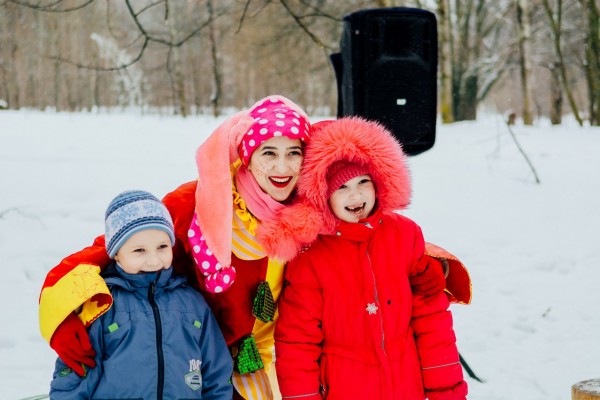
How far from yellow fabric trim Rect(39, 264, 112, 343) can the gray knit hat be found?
0.13 meters

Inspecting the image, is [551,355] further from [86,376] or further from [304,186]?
[86,376]

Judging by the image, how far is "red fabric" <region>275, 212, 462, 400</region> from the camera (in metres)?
2.35

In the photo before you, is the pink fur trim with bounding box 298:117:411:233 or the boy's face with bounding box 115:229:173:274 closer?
the boy's face with bounding box 115:229:173:274

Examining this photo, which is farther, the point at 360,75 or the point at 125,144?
the point at 125,144

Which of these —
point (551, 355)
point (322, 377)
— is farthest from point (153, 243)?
point (551, 355)

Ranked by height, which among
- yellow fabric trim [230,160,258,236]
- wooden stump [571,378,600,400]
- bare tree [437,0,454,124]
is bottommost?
wooden stump [571,378,600,400]

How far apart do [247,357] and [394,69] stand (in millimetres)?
1981

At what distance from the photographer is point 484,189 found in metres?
8.34

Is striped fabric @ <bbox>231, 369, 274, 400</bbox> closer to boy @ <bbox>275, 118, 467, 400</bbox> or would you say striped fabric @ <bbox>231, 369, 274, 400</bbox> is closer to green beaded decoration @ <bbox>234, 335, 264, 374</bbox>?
green beaded decoration @ <bbox>234, 335, 264, 374</bbox>

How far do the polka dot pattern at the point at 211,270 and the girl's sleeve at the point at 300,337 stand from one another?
0.24 m

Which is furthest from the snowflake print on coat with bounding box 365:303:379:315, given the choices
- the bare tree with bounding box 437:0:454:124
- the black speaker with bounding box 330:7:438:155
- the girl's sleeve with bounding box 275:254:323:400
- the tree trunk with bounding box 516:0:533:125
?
the tree trunk with bounding box 516:0:533:125

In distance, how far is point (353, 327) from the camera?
238 centimetres

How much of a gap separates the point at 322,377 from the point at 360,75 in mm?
1911

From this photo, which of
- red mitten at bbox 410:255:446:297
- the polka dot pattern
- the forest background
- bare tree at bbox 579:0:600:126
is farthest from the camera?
the forest background
